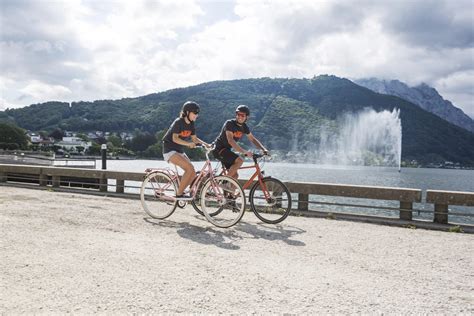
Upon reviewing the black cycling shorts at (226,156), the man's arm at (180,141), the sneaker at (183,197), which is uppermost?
the man's arm at (180,141)

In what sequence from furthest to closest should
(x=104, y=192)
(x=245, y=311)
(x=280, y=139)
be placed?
(x=280, y=139) → (x=104, y=192) → (x=245, y=311)

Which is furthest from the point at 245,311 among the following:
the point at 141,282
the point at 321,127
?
the point at 321,127

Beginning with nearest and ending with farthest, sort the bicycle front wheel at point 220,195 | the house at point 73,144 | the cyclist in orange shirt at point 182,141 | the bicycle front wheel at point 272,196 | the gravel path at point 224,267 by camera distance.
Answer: the gravel path at point 224,267
the bicycle front wheel at point 220,195
the cyclist in orange shirt at point 182,141
the bicycle front wheel at point 272,196
the house at point 73,144

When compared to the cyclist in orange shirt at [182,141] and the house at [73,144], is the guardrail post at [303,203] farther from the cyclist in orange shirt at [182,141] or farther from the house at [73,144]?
the house at [73,144]

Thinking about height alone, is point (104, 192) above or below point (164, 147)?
below

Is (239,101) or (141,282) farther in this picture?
(239,101)

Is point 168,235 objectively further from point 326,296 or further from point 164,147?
point 326,296

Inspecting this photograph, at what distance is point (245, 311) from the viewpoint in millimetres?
3262

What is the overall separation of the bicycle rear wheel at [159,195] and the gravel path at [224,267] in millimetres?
423

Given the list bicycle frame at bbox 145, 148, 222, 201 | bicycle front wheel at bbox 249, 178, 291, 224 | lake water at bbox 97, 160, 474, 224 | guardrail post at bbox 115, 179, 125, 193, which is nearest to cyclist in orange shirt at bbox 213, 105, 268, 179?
lake water at bbox 97, 160, 474, 224

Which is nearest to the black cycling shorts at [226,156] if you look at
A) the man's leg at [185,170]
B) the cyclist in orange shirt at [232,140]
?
the cyclist in orange shirt at [232,140]

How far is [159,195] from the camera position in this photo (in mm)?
7793

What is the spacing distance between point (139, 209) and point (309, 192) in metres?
3.88

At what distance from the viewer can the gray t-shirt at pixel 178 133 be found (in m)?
7.33
